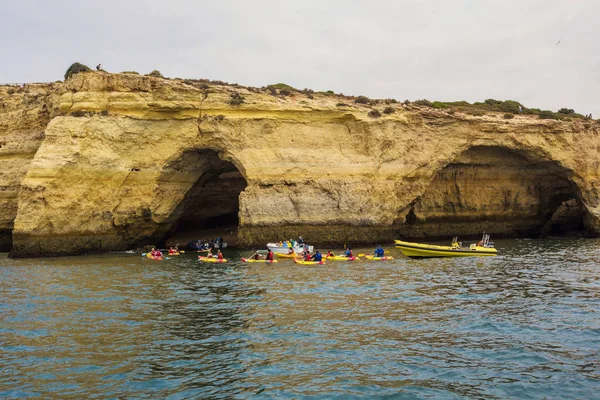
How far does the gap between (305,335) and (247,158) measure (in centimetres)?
2299

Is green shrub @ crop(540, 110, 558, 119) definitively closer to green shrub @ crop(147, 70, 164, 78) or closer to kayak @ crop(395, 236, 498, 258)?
kayak @ crop(395, 236, 498, 258)

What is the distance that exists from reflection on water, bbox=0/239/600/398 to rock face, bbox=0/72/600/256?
11161 millimetres

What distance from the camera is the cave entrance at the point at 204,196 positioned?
116ft

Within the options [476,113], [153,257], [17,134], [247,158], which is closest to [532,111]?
[476,113]

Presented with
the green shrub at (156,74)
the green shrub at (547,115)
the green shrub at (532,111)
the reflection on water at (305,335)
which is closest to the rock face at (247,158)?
the green shrub at (547,115)

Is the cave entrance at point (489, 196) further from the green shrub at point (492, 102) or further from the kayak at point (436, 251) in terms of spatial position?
the kayak at point (436, 251)

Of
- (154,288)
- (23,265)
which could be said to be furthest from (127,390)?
(23,265)

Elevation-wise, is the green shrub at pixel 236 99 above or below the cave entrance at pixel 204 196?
above

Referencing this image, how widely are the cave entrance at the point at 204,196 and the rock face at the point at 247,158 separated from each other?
0.62ft

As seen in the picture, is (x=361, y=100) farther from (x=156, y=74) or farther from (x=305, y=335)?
(x=305, y=335)

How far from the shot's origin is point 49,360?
34.1 feet

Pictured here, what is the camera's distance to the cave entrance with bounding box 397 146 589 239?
39.6 meters

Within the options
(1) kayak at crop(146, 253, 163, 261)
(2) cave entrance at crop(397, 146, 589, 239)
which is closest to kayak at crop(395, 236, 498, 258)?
(2) cave entrance at crop(397, 146, 589, 239)

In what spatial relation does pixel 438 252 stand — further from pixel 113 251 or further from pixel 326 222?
pixel 113 251
